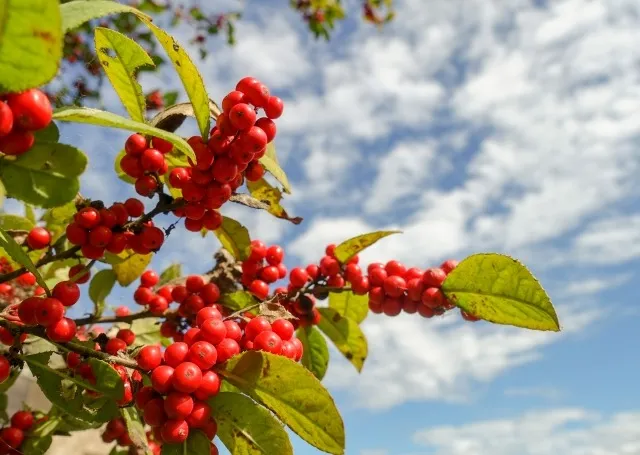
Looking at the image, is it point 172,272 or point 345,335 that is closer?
point 345,335

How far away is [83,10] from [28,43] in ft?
0.42

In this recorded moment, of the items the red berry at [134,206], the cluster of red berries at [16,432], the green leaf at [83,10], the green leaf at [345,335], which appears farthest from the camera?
the green leaf at [345,335]

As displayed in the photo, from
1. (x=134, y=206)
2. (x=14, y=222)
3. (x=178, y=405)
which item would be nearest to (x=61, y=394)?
(x=178, y=405)

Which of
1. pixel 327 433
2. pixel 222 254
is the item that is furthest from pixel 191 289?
pixel 327 433

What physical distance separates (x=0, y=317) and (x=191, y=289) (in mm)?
615

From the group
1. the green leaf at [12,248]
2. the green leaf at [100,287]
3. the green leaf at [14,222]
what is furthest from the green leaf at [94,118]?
the green leaf at [14,222]

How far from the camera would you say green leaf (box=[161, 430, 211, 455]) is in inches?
46.3

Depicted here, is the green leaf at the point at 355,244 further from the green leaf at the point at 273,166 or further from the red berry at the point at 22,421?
the red berry at the point at 22,421

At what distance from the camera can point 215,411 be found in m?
1.22

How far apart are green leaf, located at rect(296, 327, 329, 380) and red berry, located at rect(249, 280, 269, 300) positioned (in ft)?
0.78

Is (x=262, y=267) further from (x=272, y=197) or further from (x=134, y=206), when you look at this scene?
(x=134, y=206)

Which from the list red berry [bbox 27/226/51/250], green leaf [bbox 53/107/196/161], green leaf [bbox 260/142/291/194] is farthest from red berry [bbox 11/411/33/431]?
green leaf [bbox 53/107/196/161]

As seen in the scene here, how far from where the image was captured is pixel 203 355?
1.16 meters

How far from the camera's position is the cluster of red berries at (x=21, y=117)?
2.71 feet
